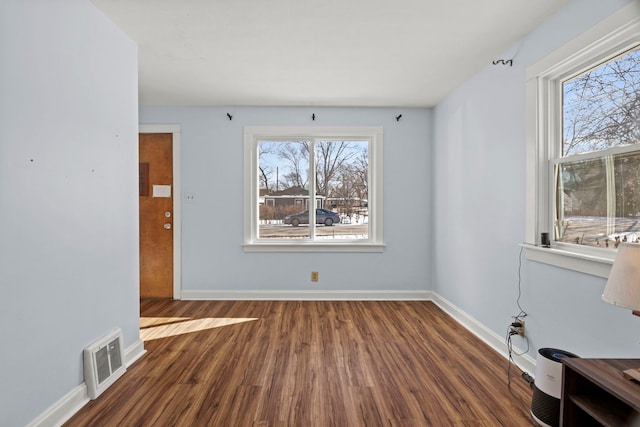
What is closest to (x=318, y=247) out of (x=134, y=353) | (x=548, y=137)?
(x=134, y=353)

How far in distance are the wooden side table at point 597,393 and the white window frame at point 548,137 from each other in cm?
63

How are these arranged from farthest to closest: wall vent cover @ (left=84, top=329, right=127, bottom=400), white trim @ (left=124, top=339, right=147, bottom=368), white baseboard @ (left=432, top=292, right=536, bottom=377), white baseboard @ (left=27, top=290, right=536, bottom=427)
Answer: white trim @ (left=124, top=339, right=147, bottom=368), white baseboard @ (left=432, top=292, right=536, bottom=377), wall vent cover @ (left=84, top=329, right=127, bottom=400), white baseboard @ (left=27, top=290, right=536, bottom=427)

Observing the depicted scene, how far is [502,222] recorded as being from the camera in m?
2.74

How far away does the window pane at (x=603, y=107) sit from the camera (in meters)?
1.76

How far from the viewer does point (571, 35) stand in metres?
2.03

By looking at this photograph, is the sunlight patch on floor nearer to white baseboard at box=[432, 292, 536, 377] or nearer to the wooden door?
the wooden door

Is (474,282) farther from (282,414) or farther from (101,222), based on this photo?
(101,222)

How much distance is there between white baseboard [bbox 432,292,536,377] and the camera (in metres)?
2.39

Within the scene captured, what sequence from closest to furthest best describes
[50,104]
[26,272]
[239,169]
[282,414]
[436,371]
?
1. [26,272]
2. [50,104]
3. [282,414]
4. [436,371]
5. [239,169]

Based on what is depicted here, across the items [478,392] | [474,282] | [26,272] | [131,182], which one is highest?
[131,182]

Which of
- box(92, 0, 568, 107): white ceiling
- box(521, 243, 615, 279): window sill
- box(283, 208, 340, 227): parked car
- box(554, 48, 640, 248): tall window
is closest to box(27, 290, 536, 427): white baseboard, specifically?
box(521, 243, 615, 279): window sill

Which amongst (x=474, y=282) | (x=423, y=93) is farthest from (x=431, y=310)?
(x=423, y=93)

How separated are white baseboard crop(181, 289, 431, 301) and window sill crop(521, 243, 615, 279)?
2.03 metres

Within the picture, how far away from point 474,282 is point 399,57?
7.00 ft
